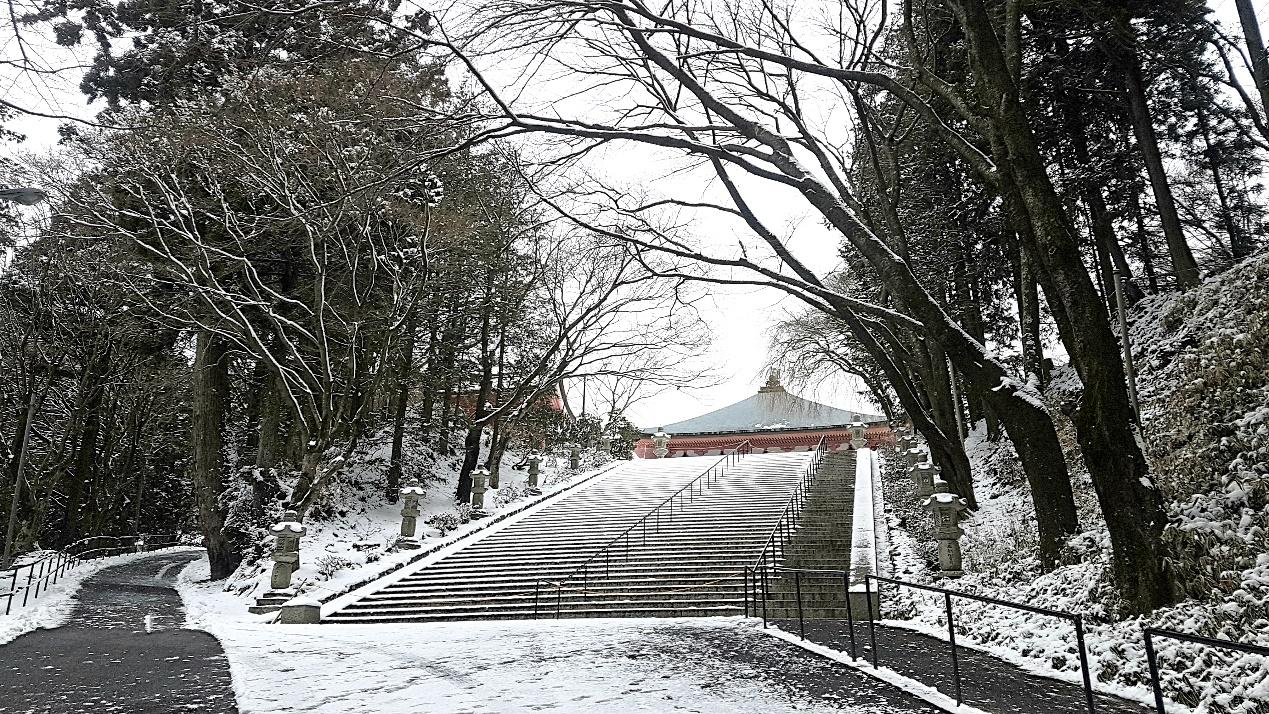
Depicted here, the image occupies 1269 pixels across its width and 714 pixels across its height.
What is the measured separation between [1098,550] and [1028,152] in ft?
13.9

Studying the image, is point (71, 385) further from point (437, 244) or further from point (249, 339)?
point (437, 244)

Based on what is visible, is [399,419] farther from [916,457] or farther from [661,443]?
[661,443]

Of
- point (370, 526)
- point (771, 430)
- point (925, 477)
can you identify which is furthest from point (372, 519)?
point (771, 430)

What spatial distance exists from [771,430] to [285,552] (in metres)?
29.1

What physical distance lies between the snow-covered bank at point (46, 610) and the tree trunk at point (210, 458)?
2681mm

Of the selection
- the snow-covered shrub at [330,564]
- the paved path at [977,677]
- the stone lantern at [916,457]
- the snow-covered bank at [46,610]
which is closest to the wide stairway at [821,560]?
the paved path at [977,677]

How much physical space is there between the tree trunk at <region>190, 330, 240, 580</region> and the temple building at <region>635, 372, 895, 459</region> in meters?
20.8

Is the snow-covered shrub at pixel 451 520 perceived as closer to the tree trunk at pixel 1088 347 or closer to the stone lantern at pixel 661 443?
the tree trunk at pixel 1088 347

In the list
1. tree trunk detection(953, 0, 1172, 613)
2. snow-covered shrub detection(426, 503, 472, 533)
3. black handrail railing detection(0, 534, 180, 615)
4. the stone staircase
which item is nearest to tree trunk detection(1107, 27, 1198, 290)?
the stone staircase

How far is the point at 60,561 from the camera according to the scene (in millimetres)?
17484

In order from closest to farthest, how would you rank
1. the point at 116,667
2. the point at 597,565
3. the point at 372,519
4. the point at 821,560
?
the point at 116,667 → the point at 821,560 → the point at 597,565 → the point at 372,519

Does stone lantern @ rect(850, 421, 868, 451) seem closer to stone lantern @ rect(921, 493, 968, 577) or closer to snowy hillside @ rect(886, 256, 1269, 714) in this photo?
snowy hillside @ rect(886, 256, 1269, 714)

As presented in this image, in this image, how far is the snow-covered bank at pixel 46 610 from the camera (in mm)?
9781

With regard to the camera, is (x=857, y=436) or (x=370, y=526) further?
(x=857, y=436)
